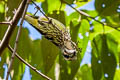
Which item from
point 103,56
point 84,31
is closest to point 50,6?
point 84,31

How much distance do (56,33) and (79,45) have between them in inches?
16.5

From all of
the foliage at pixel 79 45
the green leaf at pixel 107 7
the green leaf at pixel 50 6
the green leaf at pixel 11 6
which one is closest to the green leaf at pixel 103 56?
the foliage at pixel 79 45

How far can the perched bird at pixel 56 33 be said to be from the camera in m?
0.91

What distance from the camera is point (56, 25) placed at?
94 centimetres

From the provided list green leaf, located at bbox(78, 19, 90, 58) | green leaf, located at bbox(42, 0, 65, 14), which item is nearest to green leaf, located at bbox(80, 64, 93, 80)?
green leaf, located at bbox(78, 19, 90, 58)

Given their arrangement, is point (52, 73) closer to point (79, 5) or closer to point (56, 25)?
point (79, 5)

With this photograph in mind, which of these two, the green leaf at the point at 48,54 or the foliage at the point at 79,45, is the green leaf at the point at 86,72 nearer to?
the foliage at the point at 79,45

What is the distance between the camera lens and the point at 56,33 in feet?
3.10

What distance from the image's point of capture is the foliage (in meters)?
1.33

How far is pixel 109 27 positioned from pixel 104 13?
0.07 meters

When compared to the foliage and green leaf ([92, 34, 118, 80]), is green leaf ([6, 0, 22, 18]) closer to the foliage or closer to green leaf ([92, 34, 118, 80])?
the foliage

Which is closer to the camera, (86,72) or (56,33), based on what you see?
(56,33)

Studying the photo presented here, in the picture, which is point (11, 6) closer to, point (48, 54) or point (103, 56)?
point (48, 54)

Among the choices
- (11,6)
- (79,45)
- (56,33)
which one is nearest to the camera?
(56,33)
